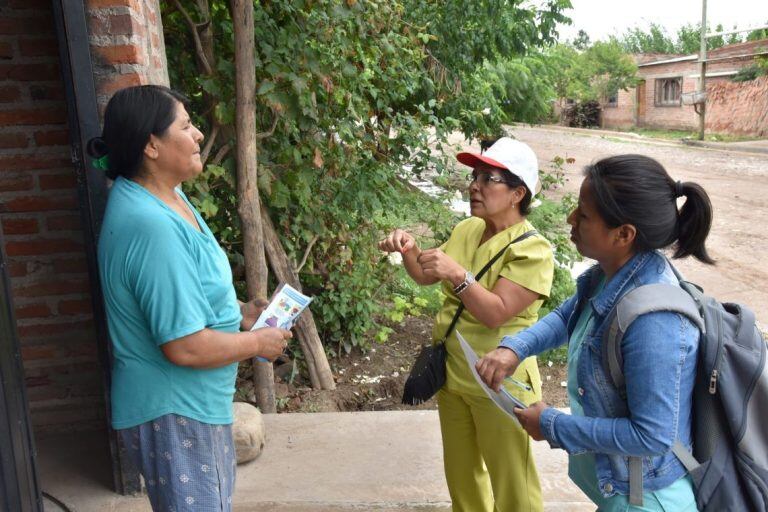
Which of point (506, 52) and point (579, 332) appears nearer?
point (579, 332)

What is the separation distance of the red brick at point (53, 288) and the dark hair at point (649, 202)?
8.45 ft

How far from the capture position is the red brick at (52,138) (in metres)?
3.26

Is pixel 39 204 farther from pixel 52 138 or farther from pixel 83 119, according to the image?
pixel 83 119

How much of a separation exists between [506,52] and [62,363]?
5.39m

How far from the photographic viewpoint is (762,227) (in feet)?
34.7

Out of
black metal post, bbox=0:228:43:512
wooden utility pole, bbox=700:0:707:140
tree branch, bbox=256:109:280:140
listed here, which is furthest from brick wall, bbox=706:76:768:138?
black metal post, bbox=0:228:43:512

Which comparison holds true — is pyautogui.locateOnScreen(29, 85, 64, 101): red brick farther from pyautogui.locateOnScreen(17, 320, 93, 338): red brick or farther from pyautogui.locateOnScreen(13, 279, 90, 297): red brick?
pyautogui.locateOnScreen(17, 320, 93, 338): red brick

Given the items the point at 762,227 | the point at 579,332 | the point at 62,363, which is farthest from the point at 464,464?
the point at 762,227

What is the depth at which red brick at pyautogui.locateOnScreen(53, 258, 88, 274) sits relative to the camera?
335 centimetres

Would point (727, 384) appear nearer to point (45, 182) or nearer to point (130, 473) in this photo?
point (130, 473)

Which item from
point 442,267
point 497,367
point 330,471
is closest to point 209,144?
point 330,471

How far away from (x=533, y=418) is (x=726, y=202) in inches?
476

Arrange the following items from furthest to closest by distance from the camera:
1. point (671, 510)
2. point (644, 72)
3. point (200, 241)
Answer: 1. point (644, 72)
2. point (200, 241)
3. point (671, 510)

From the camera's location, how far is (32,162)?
3248 mm
